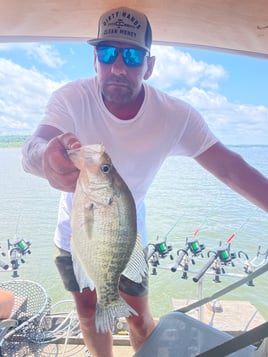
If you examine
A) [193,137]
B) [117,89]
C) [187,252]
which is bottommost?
[187,252]

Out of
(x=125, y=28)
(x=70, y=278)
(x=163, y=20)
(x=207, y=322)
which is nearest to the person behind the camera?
(x=125, y=28)

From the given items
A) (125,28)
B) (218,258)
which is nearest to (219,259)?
(218,258)

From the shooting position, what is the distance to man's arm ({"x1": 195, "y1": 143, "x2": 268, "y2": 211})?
943 millimetres

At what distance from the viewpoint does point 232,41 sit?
109 cm

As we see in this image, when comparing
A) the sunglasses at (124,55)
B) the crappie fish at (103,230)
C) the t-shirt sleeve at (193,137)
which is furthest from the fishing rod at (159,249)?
the sunglasses at (124,55)

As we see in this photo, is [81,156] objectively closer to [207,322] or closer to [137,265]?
[137,265]

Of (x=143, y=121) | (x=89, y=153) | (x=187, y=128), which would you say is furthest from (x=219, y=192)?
(x=89, y=153)

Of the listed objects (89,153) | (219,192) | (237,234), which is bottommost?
(237,234)

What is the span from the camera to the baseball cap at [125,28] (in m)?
0.77

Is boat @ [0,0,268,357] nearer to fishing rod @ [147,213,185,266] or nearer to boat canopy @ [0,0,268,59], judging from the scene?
boat canopy @ [0,0,268,59]

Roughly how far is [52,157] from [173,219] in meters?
0.55

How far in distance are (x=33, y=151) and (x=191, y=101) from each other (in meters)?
0.51

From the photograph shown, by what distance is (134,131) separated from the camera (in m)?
0.83

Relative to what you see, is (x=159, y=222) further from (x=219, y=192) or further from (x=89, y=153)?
(x=89, y=153)
